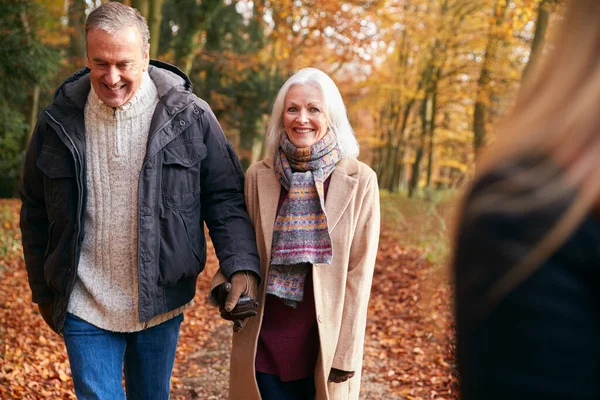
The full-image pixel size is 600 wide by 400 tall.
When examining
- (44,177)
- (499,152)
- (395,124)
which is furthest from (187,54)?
(395,124)

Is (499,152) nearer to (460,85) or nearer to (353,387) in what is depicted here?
(353,387)

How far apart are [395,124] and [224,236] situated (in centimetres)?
2411

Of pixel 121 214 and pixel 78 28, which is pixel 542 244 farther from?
pixel 78 28

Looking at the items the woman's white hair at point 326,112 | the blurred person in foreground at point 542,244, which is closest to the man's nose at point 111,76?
the woman's white hair at point 326,112

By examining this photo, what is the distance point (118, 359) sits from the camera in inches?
133

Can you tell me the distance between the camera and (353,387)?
3.55 meters

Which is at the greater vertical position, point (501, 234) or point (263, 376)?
point (501, 234)

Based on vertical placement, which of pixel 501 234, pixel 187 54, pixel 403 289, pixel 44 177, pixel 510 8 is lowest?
pixel 403 289

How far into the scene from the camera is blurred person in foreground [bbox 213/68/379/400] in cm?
335

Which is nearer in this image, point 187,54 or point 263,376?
point 263,376

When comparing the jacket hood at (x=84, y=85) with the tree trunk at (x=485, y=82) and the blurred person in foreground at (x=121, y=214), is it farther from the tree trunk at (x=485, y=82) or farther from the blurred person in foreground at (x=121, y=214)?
the tree trunk at (x=485, y=82)

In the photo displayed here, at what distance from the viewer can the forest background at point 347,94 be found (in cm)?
634

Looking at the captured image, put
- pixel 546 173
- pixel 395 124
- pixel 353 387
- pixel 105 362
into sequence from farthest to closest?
pixel 395 124
pixel 353 387
pixel 105 362
pixel 546 173

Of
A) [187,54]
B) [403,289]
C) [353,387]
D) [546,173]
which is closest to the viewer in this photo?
[546,173]
